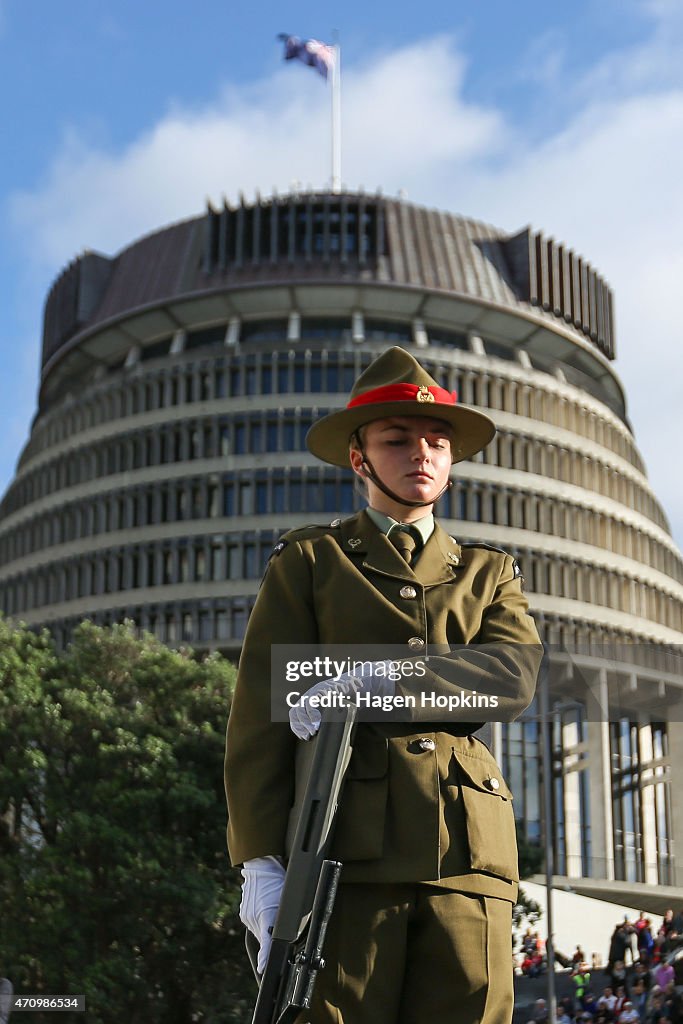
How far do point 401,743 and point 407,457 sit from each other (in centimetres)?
125

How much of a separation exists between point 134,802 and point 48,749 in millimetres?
3908

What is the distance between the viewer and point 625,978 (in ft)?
87.1

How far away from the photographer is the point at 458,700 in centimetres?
542

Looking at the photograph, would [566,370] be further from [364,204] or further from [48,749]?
[48,749]

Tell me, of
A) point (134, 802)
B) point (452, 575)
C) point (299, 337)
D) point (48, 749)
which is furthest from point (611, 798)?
point (299, 337)

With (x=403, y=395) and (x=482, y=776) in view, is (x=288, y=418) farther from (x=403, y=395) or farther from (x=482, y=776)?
(x=482, y=776)

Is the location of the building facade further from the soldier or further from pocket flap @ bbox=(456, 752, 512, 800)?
pocket flap @ bbox=(456, 752, 512, 800)

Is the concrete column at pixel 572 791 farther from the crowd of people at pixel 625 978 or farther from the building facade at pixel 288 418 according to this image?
the building facade at pixel 288 418

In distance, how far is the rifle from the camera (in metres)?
4.95

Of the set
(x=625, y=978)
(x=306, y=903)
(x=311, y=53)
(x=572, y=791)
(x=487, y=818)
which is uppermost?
(x=311, y=53)

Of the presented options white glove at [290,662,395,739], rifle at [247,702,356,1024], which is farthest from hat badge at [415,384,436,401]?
rifle at [247,702,356,1024]

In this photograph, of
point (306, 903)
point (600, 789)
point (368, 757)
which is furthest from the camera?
point (600, 789)

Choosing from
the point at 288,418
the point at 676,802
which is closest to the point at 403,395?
the point at 676,802

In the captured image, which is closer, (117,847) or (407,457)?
(407,457)
